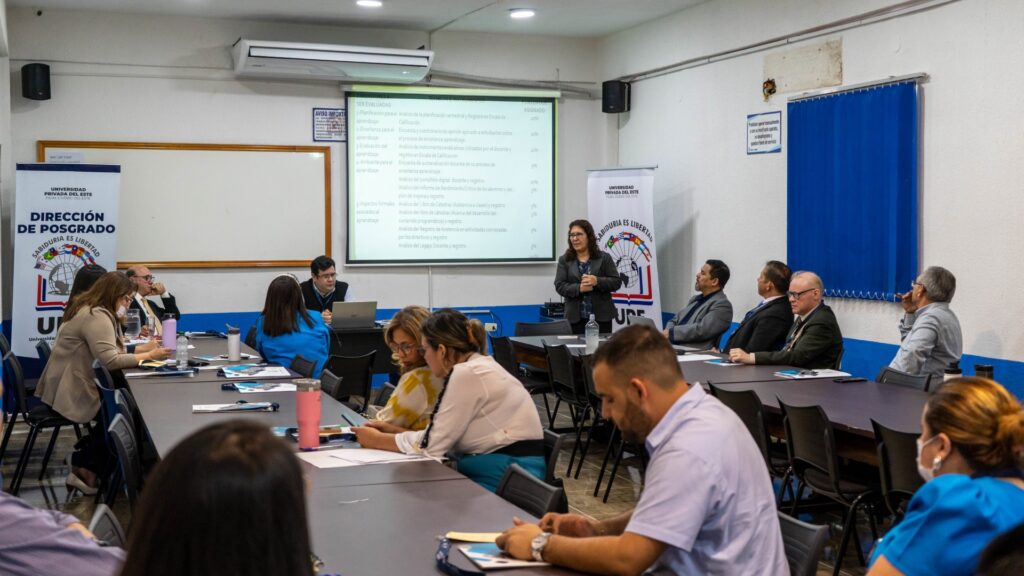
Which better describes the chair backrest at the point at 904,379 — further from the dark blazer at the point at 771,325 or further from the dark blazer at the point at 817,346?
the dark blazer at the point at 771,325

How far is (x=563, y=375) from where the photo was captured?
6.96 meters

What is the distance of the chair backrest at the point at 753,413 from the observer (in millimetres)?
4812

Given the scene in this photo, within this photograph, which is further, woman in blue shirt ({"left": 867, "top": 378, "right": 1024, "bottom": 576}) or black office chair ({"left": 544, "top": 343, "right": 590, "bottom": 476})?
black office chair ({"left": 544, "top": 343, "right": 590, "bottom": 476})

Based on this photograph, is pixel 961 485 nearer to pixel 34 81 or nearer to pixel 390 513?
pixel 390 513

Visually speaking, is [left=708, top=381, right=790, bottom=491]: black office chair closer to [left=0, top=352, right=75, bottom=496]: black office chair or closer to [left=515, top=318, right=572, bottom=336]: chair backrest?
[left=515, top=318, right=572, bottom=336]: chair backrest

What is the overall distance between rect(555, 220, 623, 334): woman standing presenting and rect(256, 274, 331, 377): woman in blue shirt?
2.80 meters

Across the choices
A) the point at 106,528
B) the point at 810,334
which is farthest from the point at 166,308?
the point at 106,528

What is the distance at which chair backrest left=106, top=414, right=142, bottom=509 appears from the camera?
3.70 metres

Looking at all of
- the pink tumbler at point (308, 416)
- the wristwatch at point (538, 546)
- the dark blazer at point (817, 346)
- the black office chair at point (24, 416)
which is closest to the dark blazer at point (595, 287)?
the dark blazer at point (817, 346)

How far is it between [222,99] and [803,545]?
809 centimetres

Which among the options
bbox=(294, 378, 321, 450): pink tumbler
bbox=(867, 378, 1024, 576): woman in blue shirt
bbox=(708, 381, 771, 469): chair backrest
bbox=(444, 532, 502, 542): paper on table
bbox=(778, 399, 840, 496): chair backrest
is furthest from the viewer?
bbox=(708, 381, 771, 469): chair backrest

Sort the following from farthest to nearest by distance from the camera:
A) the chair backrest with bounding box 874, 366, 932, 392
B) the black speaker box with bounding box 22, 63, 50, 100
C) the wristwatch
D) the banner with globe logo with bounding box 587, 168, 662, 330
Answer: the banner with globe logo with bounding box 587, 168, 662, 330 < the black speaker box with bounding box 22, 63, 50, 100 < the chair backrest with bounding box 874, 366, 932, 392 < the wristwatch

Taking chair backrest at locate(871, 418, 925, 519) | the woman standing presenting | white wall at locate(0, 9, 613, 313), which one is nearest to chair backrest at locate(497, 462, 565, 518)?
chair backrest at locate(871, 418, 925, 519)

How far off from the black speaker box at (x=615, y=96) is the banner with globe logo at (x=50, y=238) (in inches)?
181
